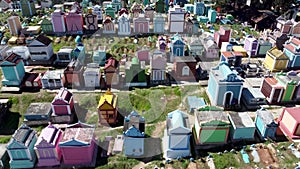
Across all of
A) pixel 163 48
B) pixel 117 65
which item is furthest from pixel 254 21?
pixel 117 65

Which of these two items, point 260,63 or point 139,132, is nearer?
point 139,132

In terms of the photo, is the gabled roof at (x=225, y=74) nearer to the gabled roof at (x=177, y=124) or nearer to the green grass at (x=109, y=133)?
the gabled roof at (x=177, y=124)

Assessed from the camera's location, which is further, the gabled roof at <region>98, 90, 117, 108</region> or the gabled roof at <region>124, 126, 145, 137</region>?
the gabled roof at <region>98, 90, 117, 108</region>

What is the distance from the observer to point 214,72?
28.4 metres

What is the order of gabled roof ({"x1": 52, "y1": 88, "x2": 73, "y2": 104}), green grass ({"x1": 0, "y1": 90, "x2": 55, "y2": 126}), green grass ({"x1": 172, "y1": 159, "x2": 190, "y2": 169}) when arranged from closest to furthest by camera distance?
green grass ({"x1": 172, "y1": 159, "x2": 190, "y2": 169}) → gabled roof ({"x1": 52, "y1": 88, "x2": 73, "y2": 104}) → green grass ({"x1": 0, "y1": 90, "x2": 55, "y2": 126})

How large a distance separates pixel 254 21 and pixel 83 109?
35443 millimetres

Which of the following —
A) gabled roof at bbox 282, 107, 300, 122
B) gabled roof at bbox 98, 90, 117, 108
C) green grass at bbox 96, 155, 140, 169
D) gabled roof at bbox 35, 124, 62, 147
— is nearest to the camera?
gabled roof at bbox 35, 124, 62, 147

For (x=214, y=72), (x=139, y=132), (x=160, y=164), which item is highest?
(x=214, y=72)

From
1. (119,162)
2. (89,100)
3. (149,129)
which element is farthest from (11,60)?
(119,162)

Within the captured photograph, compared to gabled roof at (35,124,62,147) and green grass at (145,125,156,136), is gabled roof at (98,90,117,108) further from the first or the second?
gabled roof at (35,124,62,147)

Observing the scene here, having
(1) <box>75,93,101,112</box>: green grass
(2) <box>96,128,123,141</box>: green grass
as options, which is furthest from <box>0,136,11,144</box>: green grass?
(2) <box>96,128,123,141</box>: green grass

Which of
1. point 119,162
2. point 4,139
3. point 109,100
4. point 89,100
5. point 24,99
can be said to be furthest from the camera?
point 24,99

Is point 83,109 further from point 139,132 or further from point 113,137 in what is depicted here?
point 139,132

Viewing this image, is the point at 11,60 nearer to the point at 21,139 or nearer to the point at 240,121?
the point at 21,139
